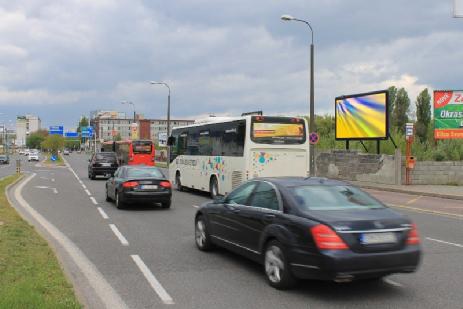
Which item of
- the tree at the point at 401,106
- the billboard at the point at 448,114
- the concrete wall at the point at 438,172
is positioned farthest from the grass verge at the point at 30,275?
the tree at the point at 401,106

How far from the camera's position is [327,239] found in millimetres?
6043

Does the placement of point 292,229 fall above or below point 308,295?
above

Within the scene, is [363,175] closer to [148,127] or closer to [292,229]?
[292,229]

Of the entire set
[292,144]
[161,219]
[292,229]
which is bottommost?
[161,219]

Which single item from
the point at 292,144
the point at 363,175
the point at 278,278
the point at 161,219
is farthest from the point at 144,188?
the point at 363,175

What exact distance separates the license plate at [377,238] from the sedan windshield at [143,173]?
36.3 feet

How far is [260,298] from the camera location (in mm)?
6289

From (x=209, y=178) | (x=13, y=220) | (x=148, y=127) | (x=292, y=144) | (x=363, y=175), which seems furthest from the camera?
(x=148, y=127)

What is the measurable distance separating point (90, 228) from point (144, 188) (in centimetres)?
404

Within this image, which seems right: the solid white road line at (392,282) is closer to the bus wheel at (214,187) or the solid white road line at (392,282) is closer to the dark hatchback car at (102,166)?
the bus wheel at (214,187)

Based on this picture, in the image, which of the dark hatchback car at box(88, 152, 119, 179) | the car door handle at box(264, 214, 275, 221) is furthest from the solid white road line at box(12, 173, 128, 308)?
the dark hatchback car at box(88, 152, 119, 179)

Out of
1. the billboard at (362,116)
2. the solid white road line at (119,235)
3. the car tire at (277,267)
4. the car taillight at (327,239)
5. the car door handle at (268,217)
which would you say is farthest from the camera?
the billboard at (362,116)

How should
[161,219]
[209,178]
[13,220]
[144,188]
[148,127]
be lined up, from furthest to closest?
1. [148,127]
2. [209,178]
3. [144,188]
4. [161,219]
5. [13,220]

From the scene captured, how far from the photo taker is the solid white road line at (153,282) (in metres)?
6.21
